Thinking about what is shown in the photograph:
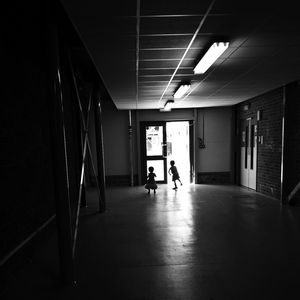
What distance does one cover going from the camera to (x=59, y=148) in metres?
2.30

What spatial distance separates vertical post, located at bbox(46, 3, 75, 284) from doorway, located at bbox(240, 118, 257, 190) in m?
5.55

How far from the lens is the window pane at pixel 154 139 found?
7.71 meters

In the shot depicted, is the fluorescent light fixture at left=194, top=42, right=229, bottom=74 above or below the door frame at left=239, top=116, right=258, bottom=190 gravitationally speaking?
above

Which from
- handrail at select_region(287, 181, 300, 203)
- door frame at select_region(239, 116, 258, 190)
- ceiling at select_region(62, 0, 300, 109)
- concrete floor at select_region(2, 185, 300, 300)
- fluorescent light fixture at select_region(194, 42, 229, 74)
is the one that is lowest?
concrete floor at select_region(2, 185, 300, 300)

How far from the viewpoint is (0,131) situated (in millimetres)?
2395

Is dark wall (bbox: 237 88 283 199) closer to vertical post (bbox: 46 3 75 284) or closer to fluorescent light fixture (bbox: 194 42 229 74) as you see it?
fluorescent light fixture (bbox: 194 42 229 74)

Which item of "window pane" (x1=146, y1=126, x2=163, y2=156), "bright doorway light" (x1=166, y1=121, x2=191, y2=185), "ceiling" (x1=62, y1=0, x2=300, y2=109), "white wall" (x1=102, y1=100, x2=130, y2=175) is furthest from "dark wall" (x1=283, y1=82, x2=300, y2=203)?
"white wall" (x1=102, y1=100, x2=130, y2=175)

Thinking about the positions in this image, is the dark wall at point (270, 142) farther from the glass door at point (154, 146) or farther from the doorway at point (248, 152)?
the glass door at point (154, 146)

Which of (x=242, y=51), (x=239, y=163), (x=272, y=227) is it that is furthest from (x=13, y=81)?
(x=239, y=163)

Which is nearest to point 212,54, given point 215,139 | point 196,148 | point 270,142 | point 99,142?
point 99,142

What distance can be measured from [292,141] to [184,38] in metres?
3.78

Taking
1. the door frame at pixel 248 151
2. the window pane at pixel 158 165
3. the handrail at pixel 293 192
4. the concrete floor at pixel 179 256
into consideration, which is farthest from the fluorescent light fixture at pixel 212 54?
the window pane at pixel 158 165

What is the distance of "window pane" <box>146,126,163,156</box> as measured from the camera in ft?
25.3

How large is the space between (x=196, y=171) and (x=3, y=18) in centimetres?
653
